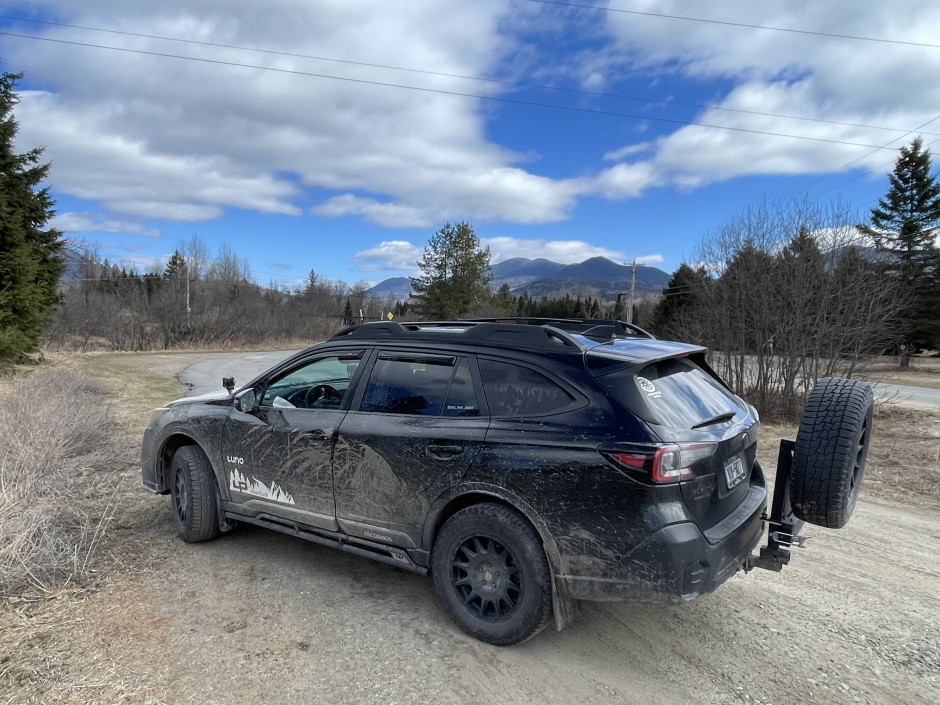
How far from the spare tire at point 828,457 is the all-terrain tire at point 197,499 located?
4162 millimetres

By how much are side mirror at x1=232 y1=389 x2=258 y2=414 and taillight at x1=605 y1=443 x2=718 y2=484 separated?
2791 mm

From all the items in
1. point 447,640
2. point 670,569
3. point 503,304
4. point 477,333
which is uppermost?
point 503,304

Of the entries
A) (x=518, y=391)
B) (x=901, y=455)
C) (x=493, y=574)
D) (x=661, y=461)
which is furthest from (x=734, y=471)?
(x=901, y=455)

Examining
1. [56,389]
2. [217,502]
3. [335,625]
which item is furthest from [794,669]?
[56,389]

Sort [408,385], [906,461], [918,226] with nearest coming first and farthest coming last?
[408,385], [906,461], [918,226]

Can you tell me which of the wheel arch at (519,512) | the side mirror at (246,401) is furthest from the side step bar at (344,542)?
the side mirror at (246,401)

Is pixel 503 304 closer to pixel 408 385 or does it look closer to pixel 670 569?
pixel 408 385

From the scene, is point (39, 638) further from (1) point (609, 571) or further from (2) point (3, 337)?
(2) point (3, 337)

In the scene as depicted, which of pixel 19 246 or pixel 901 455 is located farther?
pixel 19 246

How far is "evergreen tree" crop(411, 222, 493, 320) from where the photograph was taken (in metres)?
55.3

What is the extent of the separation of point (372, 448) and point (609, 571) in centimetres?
158

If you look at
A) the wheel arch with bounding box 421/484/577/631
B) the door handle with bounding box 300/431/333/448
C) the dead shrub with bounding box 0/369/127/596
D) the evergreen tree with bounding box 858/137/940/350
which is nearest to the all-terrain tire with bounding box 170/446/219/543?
the dead shrub with bounding box 0/369/127/596

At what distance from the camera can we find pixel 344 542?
3.66 meters

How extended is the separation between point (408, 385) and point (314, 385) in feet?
3.44
